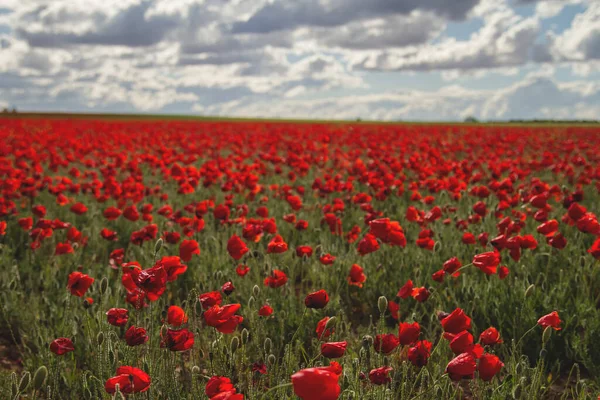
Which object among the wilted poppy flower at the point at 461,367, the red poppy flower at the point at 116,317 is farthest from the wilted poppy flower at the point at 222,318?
the wilted poppy flower at the point at 461,367

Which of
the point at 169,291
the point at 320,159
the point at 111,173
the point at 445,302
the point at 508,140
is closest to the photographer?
the point at 445,302

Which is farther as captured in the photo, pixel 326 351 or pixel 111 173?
pixel 111 173

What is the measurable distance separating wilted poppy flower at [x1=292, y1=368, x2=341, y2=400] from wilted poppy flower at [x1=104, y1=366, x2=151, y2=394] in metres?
0.65

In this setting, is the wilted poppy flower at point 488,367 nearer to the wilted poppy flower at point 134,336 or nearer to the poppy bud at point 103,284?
the wilted poppy flower at point 134,336

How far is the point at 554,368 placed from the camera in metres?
3.07

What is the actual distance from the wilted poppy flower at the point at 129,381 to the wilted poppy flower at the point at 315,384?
649 millimetres

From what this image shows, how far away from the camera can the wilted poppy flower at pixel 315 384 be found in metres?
1.22

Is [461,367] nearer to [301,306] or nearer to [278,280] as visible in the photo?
[278,280]

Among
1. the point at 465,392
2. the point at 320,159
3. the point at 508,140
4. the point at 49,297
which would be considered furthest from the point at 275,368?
the point at 508,140

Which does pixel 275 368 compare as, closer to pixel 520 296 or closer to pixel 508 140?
pixel 520 296

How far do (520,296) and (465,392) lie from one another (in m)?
0.77

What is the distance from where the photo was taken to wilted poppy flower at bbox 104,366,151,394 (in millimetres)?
1607

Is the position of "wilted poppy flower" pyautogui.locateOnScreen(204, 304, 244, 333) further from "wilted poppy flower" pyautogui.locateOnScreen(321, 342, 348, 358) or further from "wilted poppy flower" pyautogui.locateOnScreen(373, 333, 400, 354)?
"wilted poppy flower" pyautogui.locateOnScreen(373, 333, 400, 354)

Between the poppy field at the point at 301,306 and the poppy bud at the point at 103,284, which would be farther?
the poppy bud at the point at 103,284
